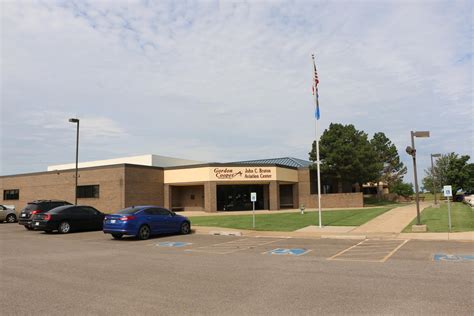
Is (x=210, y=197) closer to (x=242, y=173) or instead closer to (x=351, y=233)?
(x=242, y=173)

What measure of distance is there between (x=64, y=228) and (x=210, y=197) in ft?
67.2

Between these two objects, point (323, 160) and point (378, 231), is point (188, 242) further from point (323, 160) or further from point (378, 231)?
point (323, 160)

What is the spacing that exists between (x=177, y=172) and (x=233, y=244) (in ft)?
93.5

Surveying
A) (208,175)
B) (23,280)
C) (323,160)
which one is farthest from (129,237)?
(323,160)

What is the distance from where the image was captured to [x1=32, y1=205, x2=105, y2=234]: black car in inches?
854

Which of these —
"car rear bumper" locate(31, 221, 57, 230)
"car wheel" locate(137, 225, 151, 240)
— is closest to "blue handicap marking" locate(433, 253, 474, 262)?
"car wheel" locate(137, 225, 151, 240)

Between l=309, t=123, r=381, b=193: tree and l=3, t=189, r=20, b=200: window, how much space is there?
1414 inches

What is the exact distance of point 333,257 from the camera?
12188mm

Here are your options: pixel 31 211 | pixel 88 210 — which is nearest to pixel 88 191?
pixel 31 211

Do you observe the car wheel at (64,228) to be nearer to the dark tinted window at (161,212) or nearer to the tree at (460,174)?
the dark tinted window at (161,212)

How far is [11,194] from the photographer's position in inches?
1986

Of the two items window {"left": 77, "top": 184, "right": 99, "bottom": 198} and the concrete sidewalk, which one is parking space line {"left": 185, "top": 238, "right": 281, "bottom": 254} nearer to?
the concrete sidewalk

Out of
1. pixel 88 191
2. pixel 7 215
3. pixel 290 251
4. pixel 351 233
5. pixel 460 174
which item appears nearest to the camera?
pixel 290 251

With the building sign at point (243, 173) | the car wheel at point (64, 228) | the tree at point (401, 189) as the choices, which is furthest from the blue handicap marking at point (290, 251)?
the tree at point (401, 189)
